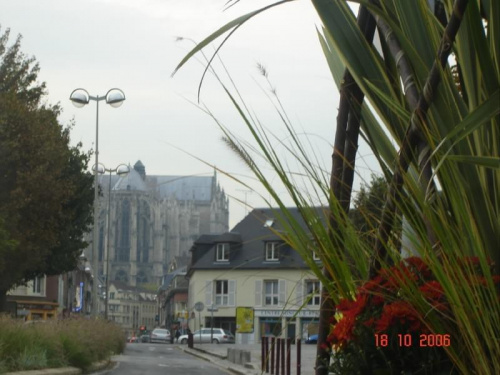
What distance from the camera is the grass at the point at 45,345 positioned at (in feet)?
47.3

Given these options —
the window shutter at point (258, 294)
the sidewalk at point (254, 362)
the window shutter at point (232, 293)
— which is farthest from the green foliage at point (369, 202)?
the window shutter at point (232, 293)

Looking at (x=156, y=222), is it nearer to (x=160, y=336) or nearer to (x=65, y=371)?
(x=160, y=336)

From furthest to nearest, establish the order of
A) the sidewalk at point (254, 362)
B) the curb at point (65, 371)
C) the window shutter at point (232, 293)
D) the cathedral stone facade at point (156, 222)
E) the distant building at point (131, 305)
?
the distant building at point (131, 305) → the cathedral stone facade at point (156, 222) → the window shutter at point (232, 293) → the sidewalk at point (254, 362) → the curb at point (65, 371)

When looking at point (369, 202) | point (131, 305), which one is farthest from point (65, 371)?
point (131, 305)

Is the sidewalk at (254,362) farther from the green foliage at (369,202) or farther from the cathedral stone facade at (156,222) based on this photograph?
the cathedral stone facade at (156,222)

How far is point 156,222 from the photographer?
164 metres

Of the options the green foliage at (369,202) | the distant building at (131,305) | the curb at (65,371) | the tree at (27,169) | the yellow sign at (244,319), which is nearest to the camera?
the green foliage at (369,202)

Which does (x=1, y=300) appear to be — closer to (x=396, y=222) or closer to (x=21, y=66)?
(x=21, y=66)

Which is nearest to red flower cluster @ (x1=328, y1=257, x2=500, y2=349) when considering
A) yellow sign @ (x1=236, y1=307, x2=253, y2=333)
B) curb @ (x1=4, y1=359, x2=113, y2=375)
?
curb @ (x1=4, y1=359, x2=113, y2=375)

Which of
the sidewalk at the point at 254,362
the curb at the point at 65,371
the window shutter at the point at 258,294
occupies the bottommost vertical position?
the sidewalk at the point at 254,362

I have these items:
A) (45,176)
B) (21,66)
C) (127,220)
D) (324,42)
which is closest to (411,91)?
(324,42)

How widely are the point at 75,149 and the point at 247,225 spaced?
37.7 metres

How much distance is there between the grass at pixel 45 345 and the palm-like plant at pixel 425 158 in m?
10.5

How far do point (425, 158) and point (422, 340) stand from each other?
0.45 meters
